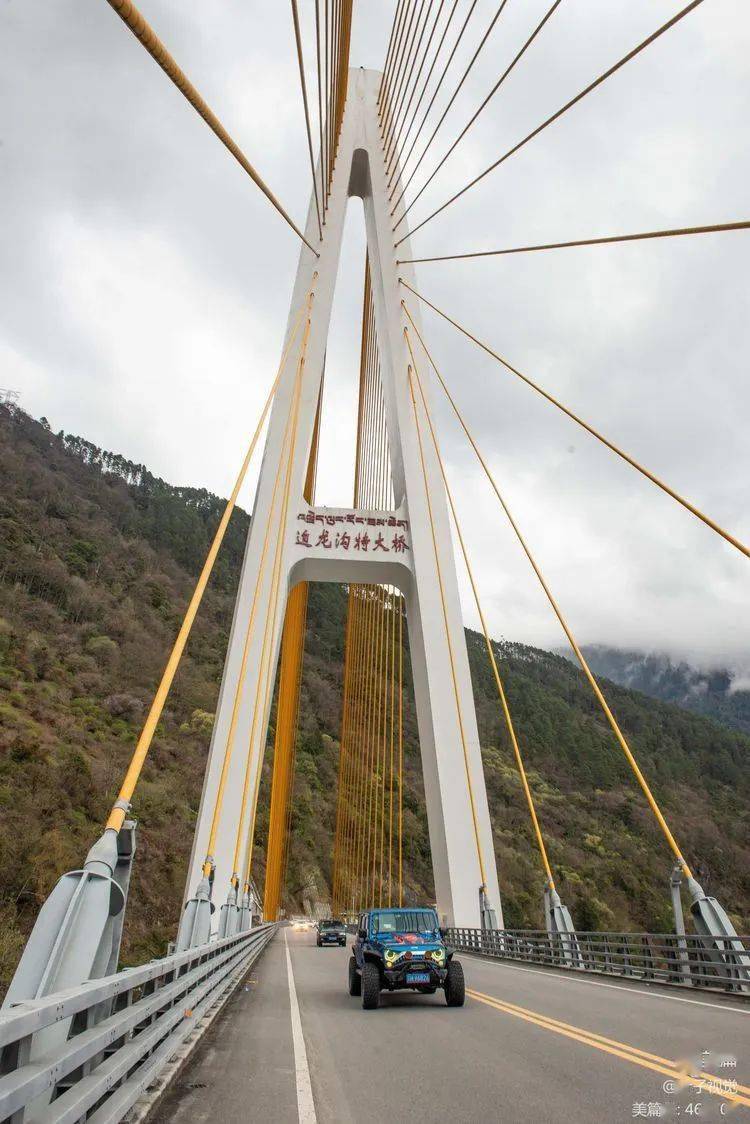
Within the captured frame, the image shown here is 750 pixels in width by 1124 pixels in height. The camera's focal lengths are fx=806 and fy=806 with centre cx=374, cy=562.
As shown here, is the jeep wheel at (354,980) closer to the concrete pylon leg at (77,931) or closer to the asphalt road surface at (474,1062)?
the asphalt road surface at (474,1062)

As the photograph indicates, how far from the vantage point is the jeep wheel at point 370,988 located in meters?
8.31

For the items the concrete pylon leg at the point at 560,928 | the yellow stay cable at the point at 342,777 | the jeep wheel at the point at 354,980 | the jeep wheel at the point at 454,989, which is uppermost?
the yellow stay cable at the point at 342,777

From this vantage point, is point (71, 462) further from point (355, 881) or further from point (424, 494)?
point (424, 494)

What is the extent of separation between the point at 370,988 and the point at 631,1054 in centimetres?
378

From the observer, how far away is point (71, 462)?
85438 millimetres

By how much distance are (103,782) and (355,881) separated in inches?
818

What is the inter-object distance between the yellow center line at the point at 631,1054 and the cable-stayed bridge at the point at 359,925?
26 mm

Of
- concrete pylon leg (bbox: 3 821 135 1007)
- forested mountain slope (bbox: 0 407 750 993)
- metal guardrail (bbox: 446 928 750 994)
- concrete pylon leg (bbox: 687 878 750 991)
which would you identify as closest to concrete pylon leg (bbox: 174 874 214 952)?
concrete pylon leg (bbox: 3 821 135 1007)

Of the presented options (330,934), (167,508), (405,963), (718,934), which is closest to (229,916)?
(405,963)

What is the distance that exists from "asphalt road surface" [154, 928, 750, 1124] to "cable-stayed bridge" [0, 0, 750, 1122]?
3cm

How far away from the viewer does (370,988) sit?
8.34 meters

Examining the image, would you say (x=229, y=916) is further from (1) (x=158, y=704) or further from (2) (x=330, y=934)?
(2) (x=330, y=934)

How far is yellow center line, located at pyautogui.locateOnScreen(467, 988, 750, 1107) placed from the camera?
13.9 ft

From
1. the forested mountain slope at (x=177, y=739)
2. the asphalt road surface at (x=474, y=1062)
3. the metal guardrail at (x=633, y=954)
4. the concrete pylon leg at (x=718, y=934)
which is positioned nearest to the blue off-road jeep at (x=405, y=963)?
the asphalt road surface at (x=474, y=1062)
